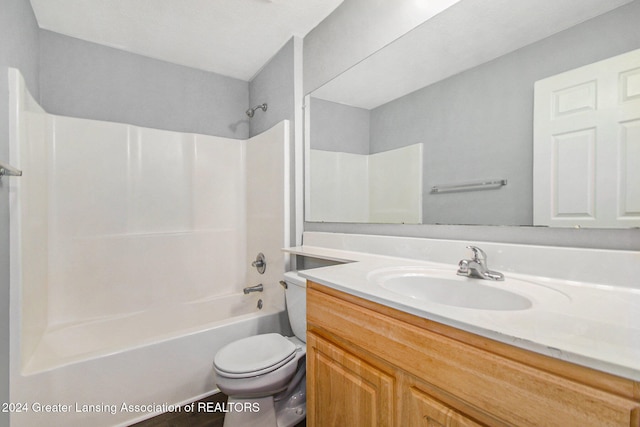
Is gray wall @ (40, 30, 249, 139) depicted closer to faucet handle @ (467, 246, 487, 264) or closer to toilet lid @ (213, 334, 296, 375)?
toilet lid @ (213, 334, 296, 375)

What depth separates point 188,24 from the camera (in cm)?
180

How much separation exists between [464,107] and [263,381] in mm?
1482

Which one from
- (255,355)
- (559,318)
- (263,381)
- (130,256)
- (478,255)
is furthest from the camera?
(130,256)

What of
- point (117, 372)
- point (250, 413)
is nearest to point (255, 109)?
point (117, 372)

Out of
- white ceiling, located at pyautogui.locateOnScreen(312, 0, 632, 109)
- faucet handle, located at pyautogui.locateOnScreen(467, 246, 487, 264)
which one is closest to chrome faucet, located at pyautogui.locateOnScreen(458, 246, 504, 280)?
faucet handle, located at pyautogui.locateOnScreen(467, 246, 487, 264)

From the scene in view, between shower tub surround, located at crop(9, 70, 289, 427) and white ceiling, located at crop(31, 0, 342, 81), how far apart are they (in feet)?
2.04

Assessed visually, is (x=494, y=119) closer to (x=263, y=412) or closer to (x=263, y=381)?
(x=263, y=381)

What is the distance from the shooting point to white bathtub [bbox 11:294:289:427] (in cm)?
123

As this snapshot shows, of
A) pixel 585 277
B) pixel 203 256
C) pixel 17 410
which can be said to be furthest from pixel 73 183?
pixel 585 277

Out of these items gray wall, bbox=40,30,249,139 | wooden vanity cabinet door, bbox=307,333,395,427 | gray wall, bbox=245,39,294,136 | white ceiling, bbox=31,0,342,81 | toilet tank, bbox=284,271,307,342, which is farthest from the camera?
gray wall, bbox=245,39,294,136

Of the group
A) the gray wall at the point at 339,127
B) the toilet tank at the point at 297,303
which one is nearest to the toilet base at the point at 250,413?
the toilet tank at the point at 297,303

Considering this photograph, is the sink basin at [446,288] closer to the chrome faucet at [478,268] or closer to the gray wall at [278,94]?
the chrome faucet at [478,268]

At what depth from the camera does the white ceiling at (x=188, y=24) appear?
1628 mm

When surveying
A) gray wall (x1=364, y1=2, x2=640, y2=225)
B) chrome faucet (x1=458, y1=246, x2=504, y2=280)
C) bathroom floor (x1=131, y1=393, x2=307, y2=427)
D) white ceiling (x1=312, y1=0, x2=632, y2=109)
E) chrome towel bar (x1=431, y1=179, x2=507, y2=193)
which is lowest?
bathroom floor (x1=131, y1=393, x2=307, y2=427)
